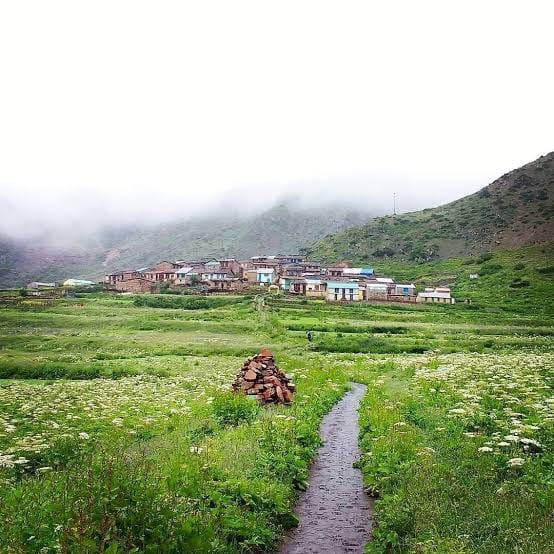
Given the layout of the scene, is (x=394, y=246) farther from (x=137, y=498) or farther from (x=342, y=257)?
(x=137, y=498)

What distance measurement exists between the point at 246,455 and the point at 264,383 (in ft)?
36.3

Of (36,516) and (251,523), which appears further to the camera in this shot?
(251,523)

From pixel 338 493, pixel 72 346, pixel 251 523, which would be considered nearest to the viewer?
pixel 251 523

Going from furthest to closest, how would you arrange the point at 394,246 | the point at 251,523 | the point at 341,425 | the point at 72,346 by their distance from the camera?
the point at 394,246 → the point at 72,346 → the point at 341,425 → the point at 251,523

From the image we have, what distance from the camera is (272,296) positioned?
10006cm

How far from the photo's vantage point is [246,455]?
44.8 ft

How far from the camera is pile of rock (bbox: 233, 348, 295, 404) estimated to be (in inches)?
935

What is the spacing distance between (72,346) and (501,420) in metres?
49.4

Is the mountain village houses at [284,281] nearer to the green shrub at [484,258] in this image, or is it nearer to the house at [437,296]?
the house at [437,296]

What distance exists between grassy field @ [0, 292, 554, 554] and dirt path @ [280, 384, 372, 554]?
38 centimetres

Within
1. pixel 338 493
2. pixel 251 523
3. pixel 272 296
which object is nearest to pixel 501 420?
pixel 338 493

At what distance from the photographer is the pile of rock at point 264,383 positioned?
23.8m

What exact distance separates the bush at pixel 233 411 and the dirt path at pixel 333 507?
10.2 ft

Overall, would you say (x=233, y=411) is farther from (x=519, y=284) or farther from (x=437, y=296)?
(x=519, y=284)
